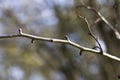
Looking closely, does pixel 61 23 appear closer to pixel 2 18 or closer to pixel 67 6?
pixel 67 6

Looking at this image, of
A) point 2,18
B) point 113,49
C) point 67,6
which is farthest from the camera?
point 2,18

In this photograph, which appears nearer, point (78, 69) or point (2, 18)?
point (78, 69)

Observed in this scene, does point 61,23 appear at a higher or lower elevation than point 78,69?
higher

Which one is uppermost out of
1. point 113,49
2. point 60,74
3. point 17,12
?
point 17,12

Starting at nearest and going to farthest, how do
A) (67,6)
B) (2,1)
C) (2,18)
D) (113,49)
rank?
(113,49) < (67,6) < (2,1) < (2,18)

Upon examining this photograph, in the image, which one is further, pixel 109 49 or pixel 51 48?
pixel 51 48

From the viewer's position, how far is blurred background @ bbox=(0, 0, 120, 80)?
7023mm

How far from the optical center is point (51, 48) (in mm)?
8867

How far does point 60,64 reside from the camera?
8.71 metres

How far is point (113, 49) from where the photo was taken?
614 cm

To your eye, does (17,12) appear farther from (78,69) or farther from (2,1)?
(78,69)

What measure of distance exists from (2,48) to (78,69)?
2.72 m

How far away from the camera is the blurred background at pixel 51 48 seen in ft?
23.0

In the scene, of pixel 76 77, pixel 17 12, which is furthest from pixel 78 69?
pixel 17 12
